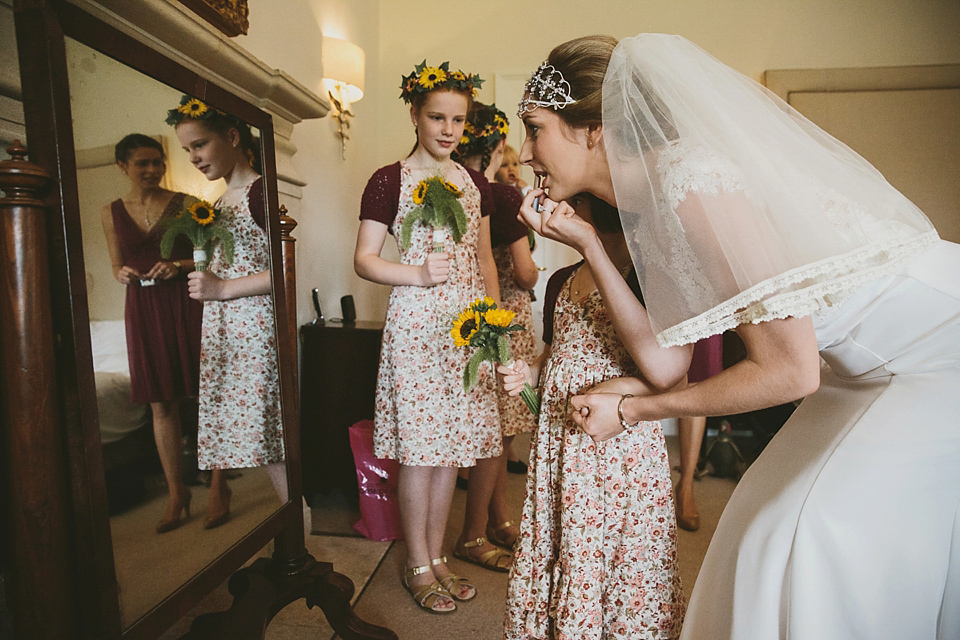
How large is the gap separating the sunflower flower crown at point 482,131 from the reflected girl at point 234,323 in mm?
1063

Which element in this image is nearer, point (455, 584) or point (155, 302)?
point (155, 302)

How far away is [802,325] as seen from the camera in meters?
0.82

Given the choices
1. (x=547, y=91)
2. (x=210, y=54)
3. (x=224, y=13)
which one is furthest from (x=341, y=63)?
(x=547, y=91)

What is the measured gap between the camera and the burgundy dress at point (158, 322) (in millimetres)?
1026

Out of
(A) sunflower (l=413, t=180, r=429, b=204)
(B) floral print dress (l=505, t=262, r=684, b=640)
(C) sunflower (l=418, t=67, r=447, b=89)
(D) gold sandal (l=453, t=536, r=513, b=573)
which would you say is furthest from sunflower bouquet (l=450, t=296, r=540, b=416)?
(D) gold sandal (l=453, t=536, r=513, b=573)

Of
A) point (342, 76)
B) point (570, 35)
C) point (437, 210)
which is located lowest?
point (437, 210)

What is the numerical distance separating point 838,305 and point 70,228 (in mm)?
1106

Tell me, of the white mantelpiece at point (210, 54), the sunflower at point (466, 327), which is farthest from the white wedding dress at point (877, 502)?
the white mantelpiece at point (210, 54)

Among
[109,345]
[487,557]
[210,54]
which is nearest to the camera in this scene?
[109,345]

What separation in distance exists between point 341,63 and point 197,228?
235 cm

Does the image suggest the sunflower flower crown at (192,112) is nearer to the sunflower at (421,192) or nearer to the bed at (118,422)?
the bed at (118,422)

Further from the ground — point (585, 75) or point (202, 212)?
point (585, 75)

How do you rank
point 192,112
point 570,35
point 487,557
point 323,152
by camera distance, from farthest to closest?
point 570,35, point 323,152, point 487,557, point 192,112

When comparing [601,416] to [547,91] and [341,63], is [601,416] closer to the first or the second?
[547,91]
